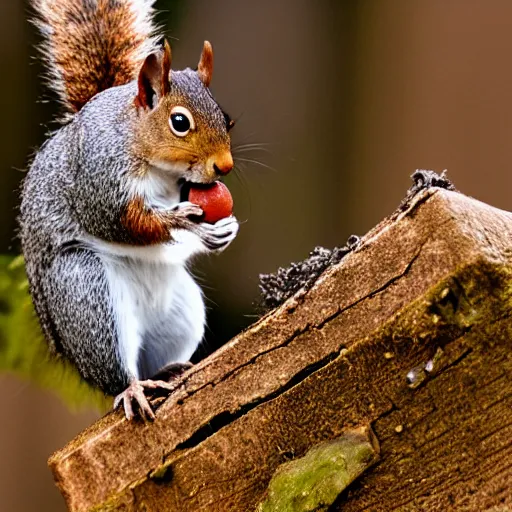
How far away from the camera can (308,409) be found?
2.51 ft

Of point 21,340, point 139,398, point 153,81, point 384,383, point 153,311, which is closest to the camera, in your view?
point 384,383

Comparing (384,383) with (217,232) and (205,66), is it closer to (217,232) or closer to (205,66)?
(217,232)

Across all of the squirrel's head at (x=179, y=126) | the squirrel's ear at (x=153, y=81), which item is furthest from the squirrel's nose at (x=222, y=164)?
the squirrel's ear at (x=153, y=81)

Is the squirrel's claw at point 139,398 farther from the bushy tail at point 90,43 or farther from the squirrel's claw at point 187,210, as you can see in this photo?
the bushy tail at point 90,43

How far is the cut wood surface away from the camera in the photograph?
690 millimetres

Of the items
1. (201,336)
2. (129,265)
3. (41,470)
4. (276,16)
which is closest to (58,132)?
(129,265)

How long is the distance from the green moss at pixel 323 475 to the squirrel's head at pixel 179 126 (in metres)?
0.36

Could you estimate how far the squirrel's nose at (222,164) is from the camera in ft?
3.03

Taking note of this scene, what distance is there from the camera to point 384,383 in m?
0.73

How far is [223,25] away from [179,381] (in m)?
0.90

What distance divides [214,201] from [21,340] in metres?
0.80

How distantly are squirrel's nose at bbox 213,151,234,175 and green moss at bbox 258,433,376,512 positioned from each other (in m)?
0.35

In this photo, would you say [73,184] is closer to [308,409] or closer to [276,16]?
[308,409]

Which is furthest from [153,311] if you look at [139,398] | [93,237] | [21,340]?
[21,340]
